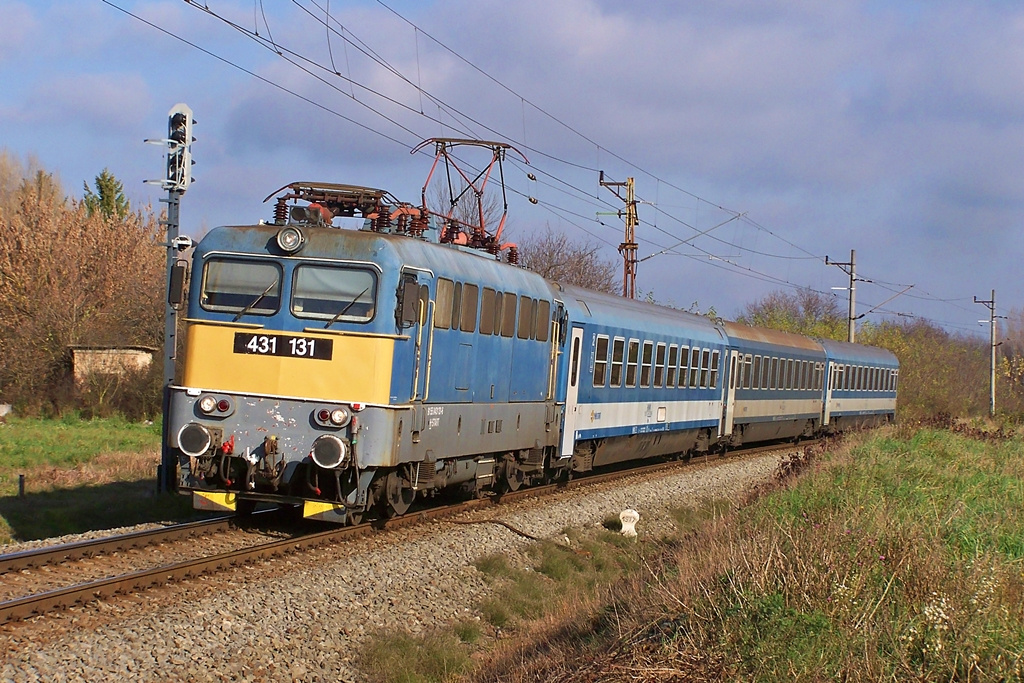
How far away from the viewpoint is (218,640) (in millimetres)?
7754

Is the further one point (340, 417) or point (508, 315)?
point (508, 315)

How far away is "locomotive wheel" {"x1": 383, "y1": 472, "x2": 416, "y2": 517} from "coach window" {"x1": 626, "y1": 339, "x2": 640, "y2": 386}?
7688 mm

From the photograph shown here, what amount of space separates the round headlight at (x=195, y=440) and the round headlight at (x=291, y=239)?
1.97 metres

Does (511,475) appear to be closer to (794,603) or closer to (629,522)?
(629,522)

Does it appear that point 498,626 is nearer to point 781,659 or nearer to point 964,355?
point 781,659

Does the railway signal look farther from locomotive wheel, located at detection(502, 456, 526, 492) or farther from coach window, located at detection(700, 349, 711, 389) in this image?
coach window, located at detection(700, 349, 711, 389)

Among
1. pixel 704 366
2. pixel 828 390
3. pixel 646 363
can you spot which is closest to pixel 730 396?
pixel 704 366

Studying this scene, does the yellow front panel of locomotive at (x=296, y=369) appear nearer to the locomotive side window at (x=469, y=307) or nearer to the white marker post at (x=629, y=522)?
the locomotive side window at (x=469, y=307)

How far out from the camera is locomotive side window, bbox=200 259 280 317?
11.0 m

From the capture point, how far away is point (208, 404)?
35.5 ft

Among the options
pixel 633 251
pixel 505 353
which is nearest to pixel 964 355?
pixel 633 251

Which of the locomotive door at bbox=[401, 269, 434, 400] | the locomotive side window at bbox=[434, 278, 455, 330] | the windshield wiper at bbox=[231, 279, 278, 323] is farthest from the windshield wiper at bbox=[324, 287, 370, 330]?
the locomotive side window at bbox=[434, 278, 455, 330]

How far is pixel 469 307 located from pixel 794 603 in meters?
6.54

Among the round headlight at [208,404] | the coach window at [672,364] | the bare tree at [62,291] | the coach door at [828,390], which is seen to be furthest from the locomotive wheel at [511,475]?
the coach door at [828,390]
